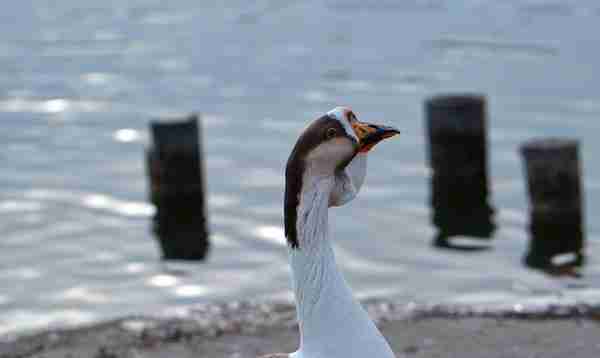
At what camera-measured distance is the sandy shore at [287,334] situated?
8.51 meters

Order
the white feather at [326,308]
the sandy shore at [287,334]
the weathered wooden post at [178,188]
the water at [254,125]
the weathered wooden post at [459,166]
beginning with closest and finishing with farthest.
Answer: the white feather at [326,308]
the sandy shore at [287,334]
the water at [254,125]
the weathered wooden post at [178,188]
the weathered wooden post at [459,166]

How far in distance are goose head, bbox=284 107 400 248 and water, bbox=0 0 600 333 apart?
17.4ft

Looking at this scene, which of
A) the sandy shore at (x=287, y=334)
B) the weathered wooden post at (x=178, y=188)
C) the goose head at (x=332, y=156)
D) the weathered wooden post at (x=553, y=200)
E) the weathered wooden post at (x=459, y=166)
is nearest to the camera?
the goose head at (x=332, y=156)

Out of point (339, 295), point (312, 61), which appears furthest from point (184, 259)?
point (312, 61)

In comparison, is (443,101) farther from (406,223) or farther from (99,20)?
(99,20)

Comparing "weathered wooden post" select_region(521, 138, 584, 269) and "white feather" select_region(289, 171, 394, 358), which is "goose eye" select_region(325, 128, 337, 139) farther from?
"weathered wooden post" select_region(521, 138, 584, 269)

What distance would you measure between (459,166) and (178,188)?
2980 mm

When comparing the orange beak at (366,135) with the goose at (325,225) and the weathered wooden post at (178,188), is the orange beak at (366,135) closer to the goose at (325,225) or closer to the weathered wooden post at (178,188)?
the goose at (325,225)

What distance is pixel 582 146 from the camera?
568 inches

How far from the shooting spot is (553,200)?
1159cm

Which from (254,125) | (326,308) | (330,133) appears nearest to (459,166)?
(254,125)

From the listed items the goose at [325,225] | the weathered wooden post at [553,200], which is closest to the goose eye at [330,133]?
the goose at [325,225]

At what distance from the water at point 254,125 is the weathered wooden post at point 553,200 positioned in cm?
22

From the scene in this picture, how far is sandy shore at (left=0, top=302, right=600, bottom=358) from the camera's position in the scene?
8.51 m
